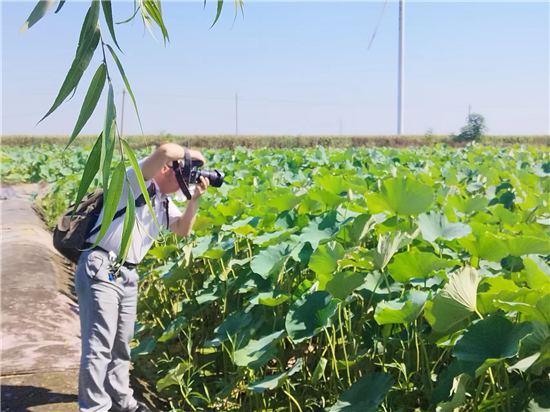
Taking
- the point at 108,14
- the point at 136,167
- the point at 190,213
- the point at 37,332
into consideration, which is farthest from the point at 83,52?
the point at 37,332

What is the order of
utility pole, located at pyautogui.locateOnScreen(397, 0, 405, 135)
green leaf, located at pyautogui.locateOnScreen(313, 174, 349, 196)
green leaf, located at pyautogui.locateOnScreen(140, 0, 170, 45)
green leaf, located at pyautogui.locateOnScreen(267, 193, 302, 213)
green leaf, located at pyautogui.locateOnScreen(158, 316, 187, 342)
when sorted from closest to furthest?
green leaf, located at pyautogui.locateOnScreen(140, 0, 170, 45), green leaf, located at pyautogui.locateOnScreen(158, 316, 187, 342), green leaf, located at pyautogui.locateOnScreen(267, 193, 302, 213), green leaf, located at pyautogui.locateOnScreen(313, 174, 349, 196), utility pole, located at pyautogui.locateOnScreen(397, 0, 405, 135)

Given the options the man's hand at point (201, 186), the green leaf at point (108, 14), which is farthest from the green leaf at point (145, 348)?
the green leaf at point (108, 14)

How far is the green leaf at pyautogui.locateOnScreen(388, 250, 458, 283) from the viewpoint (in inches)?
90.5

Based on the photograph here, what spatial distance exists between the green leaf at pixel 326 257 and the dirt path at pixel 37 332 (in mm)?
1326

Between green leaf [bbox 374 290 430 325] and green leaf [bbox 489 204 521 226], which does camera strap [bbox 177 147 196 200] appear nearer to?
green leaf [bbox 374 290 430 325]

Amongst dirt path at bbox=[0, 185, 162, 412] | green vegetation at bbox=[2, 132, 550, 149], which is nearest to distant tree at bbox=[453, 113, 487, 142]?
green vegetation at bbox=[2, 132, 550, 149]

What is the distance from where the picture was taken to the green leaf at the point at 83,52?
2.91 feet

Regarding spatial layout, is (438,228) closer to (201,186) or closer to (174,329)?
(201,186)

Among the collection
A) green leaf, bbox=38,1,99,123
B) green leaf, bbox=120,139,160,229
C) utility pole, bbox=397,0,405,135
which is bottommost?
green leaf, bbox=120,139,160,229

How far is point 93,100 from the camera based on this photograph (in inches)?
35.5

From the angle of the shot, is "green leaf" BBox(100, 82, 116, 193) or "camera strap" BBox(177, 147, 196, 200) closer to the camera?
"green leaf" BBox(100, 82, 116, 193)

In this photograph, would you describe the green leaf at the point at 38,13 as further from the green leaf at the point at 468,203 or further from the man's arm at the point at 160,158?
the green leaf at the point at 468,203

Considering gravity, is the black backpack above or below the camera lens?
below

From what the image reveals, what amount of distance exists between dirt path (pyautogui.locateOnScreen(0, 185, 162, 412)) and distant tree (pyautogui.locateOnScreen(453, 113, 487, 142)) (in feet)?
92.0
